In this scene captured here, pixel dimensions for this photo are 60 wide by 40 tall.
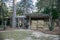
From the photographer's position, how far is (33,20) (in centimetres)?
2966

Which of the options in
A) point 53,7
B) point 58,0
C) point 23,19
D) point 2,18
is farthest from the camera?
point 23,19

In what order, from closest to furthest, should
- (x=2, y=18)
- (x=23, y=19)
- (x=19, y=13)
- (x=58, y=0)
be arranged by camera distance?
(x=58, y=0), (x=2, y=18), (x=23, y=19), (x=19, y=13)

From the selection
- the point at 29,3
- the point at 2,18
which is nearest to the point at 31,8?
the point at 29,3

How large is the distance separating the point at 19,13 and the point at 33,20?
16466 millimetres

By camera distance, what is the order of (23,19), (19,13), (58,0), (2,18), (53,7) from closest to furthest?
(58,0), (53,7), (2,18), (23,19), (19,13)

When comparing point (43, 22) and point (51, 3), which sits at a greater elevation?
point (51, 3)

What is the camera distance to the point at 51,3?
32594mm

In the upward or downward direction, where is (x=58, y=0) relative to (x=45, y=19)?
upward

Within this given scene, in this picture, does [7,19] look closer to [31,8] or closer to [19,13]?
[19,13]

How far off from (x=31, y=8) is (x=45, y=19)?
1815 cm

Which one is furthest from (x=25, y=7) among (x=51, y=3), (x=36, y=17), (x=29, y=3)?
(x=36, y=17)

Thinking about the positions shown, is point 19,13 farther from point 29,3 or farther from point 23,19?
point 23,19

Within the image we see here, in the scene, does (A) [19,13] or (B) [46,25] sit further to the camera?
(A) [19,13]

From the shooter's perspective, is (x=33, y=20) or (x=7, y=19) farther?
(x=7, y=19)
